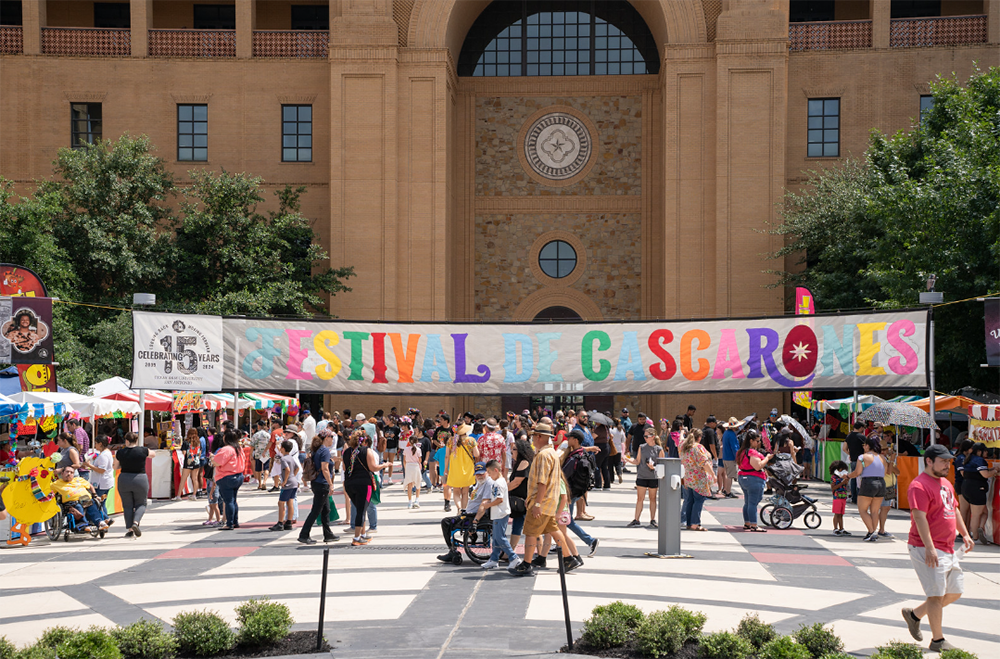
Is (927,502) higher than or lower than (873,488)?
higher

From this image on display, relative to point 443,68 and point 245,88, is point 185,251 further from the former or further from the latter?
point 443,68

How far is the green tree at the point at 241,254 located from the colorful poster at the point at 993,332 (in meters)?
21.7

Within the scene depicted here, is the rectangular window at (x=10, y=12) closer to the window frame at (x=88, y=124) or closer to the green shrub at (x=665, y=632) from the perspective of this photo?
the window frame at (x=88, y=124)

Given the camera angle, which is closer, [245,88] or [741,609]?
[741,609]

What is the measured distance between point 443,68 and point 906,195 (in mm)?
18206

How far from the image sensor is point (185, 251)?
33.7 m

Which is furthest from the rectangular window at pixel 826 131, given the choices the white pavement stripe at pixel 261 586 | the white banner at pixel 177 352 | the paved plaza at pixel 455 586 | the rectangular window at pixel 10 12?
the rectangular window at pixel 10 12

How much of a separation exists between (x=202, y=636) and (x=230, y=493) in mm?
8467

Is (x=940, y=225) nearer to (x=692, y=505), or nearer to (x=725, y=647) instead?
(x=692, y=505)

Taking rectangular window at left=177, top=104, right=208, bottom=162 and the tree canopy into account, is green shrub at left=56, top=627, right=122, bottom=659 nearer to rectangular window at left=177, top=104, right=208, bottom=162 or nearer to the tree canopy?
the tree canopy

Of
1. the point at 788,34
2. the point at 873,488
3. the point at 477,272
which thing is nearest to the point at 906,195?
the point at 873,488

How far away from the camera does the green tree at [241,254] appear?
107ft

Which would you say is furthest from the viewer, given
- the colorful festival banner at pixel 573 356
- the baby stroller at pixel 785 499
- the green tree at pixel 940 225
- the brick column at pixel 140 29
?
the brick column at pixel 140 29

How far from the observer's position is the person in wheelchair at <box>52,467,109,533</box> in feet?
53.3
